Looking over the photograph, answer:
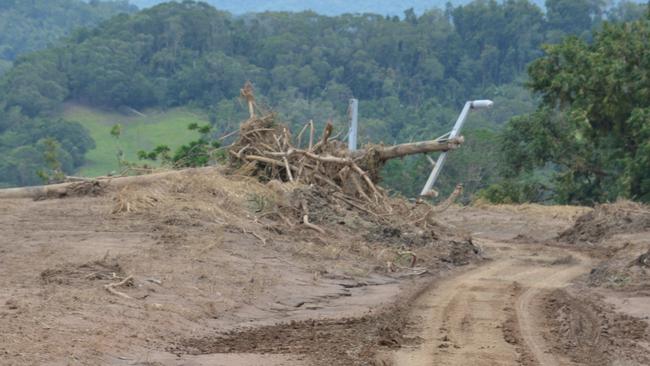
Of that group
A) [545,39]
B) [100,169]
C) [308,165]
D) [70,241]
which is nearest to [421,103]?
[545,39]

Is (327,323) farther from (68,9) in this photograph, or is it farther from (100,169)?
(68,9)

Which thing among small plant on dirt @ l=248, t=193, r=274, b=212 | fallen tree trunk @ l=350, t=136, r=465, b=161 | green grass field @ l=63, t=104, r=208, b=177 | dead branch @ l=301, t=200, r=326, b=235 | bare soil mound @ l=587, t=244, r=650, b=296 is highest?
fallen tree trunk @ l=350, t=136, r=465, b=161

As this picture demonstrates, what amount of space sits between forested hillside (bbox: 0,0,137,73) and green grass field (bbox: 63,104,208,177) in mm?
52291

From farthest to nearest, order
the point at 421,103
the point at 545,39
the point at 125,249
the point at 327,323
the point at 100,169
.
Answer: the point at 545,39 < the point at 421,103 < the point at 100,169 < the point at 125,249 < the point at 327,323

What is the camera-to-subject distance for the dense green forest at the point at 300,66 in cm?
7300

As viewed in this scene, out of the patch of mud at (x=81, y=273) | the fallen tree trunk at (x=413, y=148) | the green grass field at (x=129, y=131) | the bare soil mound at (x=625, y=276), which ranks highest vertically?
the patch of mud at (x=81, y=273)

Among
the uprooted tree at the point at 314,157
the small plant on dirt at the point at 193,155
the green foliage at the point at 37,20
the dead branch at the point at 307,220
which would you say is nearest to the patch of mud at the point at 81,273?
the dead branch at the point at 307,220

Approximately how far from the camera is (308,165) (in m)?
21.3

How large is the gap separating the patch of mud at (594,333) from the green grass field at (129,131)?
4970cm

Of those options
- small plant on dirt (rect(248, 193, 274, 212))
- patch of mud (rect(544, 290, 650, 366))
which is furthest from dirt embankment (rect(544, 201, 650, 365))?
small plant on dirt (rect(248, 193, 274, 212))

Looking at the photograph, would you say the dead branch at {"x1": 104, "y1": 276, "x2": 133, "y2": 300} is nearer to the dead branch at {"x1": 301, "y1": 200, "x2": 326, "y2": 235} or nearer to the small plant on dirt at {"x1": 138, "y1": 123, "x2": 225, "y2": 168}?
the dead branch at {"x1": 301, "y1": 200, "x2": 326, "y2": 235}

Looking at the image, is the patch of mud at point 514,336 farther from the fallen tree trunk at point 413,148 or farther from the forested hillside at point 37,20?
the forested hillside at point 37,20

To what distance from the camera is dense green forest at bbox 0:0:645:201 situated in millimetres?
73000

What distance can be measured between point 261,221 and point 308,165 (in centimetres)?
342
